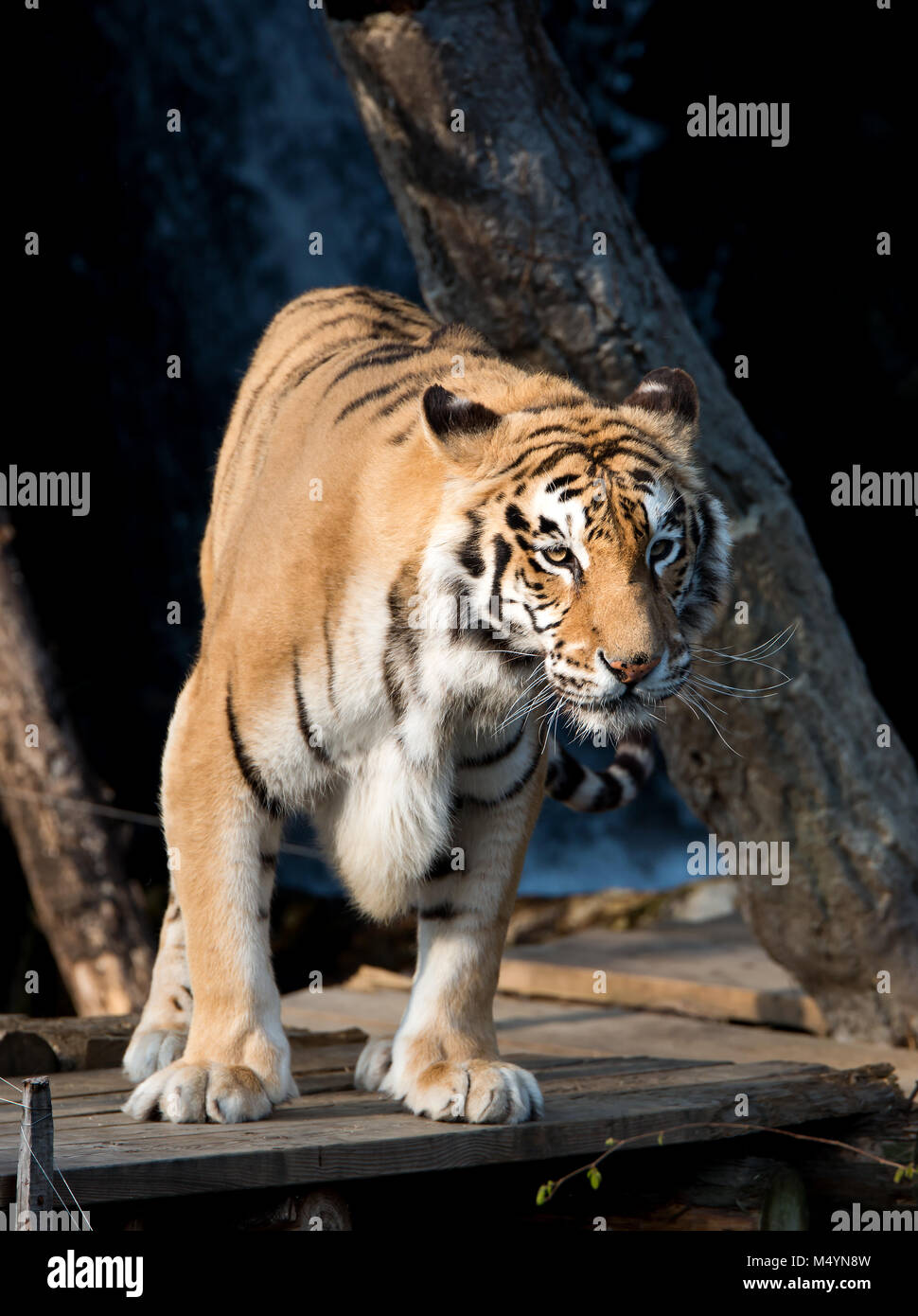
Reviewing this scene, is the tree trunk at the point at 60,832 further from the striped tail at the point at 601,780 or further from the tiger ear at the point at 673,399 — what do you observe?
the tiger ear at the point at 673,399

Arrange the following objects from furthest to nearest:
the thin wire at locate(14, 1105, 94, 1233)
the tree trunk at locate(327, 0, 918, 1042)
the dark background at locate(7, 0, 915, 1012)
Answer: the dark background at locate(7, 0, 915, 1012) → the tree trunk at locate(327, 0, 918, 1042) → the thin wire at locate(14, 1105, 94, 1233)

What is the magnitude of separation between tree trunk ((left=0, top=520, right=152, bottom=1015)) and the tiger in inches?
136

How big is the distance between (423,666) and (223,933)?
70 centimetres

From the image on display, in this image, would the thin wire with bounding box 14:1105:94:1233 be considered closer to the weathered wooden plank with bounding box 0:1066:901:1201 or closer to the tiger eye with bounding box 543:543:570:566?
the weathered wooden plank with bounding box 0:1066:901:1201

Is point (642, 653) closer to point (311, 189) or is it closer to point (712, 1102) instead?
point (712, 1102)

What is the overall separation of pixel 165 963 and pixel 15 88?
309 inches

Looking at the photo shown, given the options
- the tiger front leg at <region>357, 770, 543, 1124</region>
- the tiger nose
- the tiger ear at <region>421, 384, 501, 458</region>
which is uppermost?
the tiger ear at <region>421, 384, 501, 458</region>

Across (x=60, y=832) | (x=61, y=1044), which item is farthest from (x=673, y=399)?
(x=60, y=832)

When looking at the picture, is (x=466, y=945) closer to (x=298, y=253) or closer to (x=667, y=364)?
(x=667, y=364)

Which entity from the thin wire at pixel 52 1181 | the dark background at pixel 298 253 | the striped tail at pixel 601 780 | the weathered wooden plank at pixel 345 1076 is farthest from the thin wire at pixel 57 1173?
the dark background at pixel 298 253

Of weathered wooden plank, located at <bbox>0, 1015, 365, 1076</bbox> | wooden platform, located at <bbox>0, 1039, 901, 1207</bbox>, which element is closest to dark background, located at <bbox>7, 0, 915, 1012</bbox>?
weathered wooden plank, located at <bbox>0, 1015, 365, 1076</bbox>

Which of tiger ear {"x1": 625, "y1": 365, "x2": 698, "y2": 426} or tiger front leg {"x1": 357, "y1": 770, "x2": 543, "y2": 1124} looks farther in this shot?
tiger front leg {"x1": 357, "y1": 770, "x2": 543, "y2": 1124}

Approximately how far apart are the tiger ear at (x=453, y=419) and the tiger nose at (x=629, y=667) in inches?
21.0

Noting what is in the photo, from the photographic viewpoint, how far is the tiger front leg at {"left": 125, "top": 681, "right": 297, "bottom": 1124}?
10.1 feet
